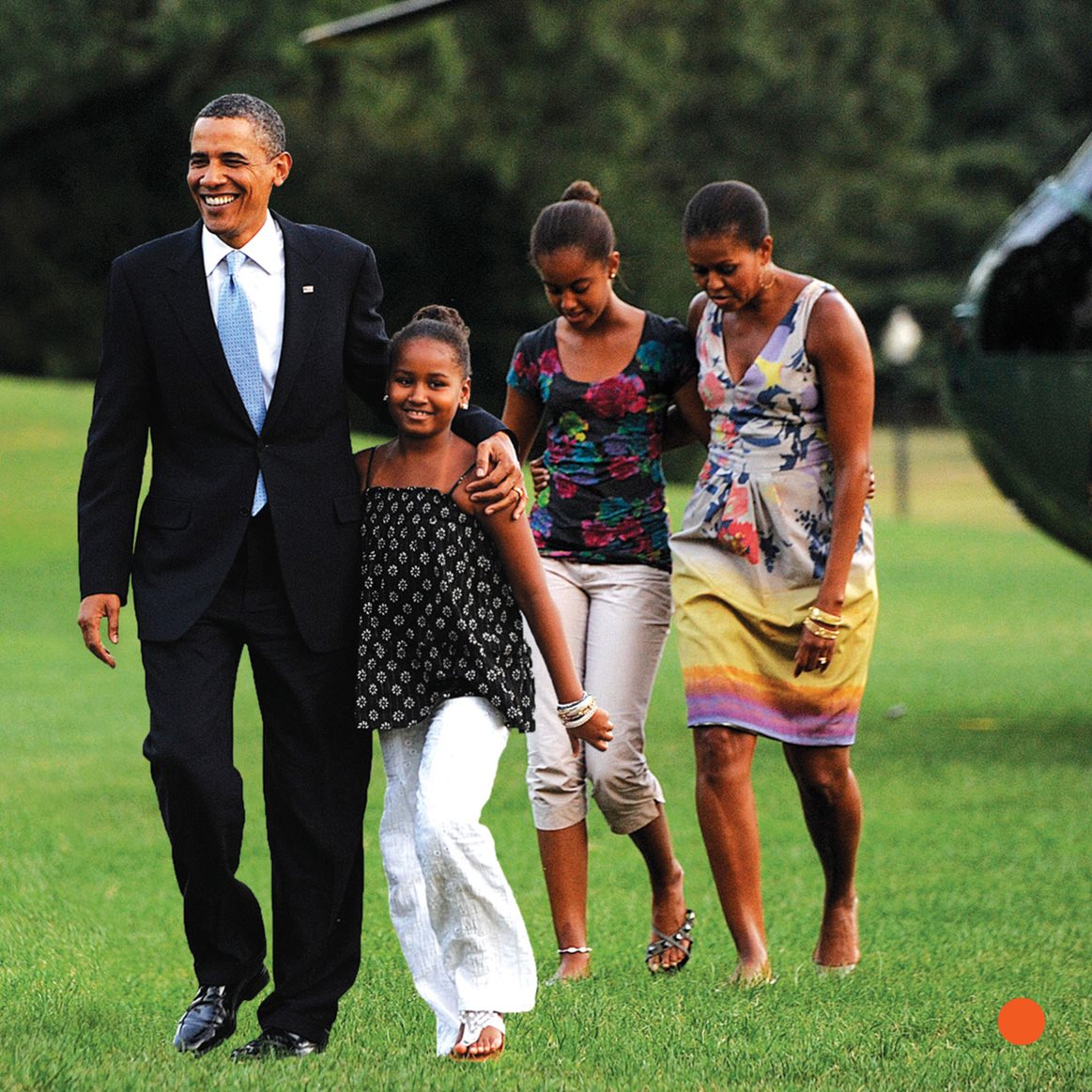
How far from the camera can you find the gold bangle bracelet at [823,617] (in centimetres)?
550

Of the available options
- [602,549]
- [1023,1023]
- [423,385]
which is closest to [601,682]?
[602,549]

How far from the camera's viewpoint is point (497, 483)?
4.59 meters

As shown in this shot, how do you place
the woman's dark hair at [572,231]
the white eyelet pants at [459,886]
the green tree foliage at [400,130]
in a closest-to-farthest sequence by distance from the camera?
the white eyelet pants at [459,886] < the woman's dark hair at [572,231] < the green tree foliage at [400,130]

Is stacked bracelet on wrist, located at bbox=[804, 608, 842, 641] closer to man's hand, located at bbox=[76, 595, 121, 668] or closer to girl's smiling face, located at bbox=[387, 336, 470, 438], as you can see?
girl's smiling face, located at bbox=[387, 336, 470, 438]

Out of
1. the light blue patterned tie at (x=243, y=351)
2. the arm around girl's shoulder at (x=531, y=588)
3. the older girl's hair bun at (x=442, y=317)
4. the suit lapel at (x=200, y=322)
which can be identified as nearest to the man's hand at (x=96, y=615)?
the light blue patterned tie at (x=243, y=351)

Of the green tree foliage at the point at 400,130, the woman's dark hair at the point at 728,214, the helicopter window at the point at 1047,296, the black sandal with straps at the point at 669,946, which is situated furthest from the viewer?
the green tree foliage at the point at 400,130

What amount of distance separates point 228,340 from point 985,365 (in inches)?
253

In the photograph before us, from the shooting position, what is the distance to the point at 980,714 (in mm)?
12305

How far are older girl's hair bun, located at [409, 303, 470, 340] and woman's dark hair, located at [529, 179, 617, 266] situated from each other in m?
0.78

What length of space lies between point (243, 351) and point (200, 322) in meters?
0.11

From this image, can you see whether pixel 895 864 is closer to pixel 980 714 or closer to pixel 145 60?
pixel 980 714

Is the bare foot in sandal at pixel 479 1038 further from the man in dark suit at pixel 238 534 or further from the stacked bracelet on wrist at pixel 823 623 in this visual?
the stacked bracelet on wrist at pixel 823 623

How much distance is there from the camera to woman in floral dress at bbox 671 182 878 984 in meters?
5.51

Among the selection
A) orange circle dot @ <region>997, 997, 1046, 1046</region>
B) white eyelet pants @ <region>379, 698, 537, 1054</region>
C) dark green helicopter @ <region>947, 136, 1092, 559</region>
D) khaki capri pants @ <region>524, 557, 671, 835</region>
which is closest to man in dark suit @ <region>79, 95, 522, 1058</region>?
white eyelet pants @ <region>379, 698, 537, 1054</region>
